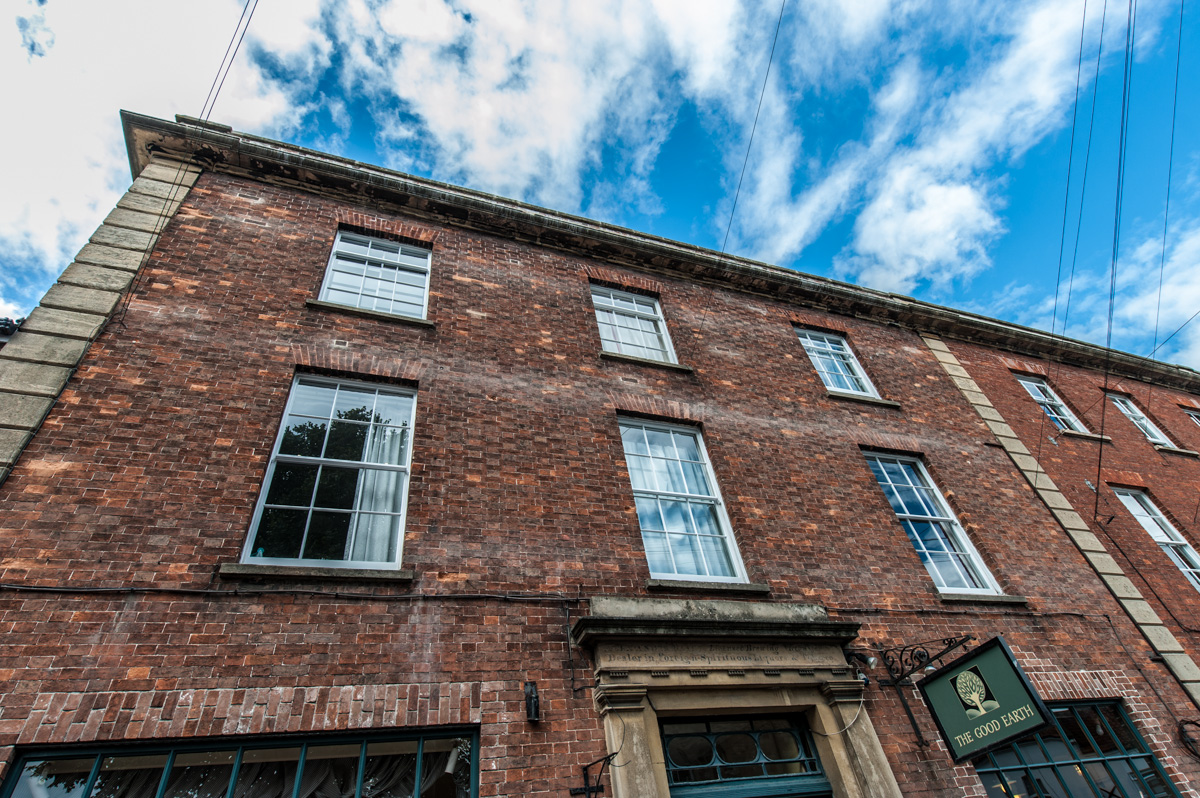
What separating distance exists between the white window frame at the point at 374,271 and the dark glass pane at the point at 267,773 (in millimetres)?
4933

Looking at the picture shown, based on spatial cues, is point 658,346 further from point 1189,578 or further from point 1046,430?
point 1189,578

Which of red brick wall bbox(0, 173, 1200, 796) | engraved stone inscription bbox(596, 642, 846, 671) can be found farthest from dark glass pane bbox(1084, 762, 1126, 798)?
engraved stone inscription bbox(596, 642, 846, 671)

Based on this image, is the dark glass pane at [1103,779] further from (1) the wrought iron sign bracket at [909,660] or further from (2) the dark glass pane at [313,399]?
(2) the dark glass pane at [313,399]

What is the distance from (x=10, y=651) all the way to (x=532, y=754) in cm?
378

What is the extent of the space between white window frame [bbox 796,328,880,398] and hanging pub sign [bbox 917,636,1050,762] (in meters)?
5.33

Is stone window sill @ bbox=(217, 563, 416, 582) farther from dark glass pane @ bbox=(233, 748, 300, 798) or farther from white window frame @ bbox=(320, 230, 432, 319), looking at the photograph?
white window frame @ bbox=(320, 230, 432, 319)

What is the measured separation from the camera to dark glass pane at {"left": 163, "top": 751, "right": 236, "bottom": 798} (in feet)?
13.5

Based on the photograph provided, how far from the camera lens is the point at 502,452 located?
6691mm

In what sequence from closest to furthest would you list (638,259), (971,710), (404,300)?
(971,710) → (404,300) → (638,259)

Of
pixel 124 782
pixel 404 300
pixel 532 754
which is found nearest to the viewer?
pixel 124 782

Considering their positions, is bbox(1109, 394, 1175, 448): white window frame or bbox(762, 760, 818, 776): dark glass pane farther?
bbox(1109, 394, 1175, 448): white window frame

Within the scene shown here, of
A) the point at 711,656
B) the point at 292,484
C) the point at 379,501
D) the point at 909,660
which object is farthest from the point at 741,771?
the point at 292,484

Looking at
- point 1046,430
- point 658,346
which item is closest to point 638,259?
point 658,346

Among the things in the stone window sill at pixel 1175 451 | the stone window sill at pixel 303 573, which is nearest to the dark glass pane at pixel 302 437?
the stone window sill at pixel 303 573
